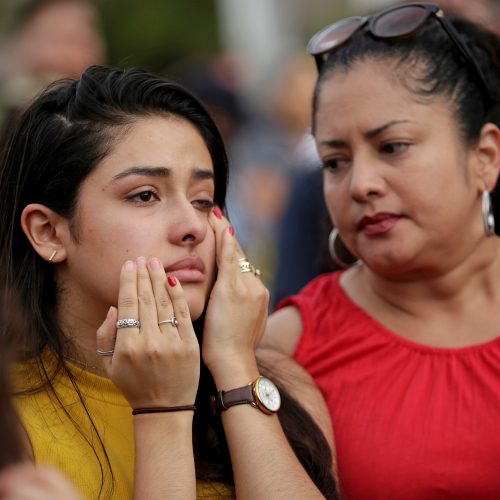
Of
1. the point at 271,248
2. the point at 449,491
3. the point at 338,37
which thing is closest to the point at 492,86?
the point at 338,37

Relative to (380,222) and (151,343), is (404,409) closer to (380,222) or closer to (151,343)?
(380,222)

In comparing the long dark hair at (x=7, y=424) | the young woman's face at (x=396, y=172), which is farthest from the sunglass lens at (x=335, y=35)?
the long dark hair at (x=7, y=424)

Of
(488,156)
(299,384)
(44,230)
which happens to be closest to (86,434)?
(44,230)

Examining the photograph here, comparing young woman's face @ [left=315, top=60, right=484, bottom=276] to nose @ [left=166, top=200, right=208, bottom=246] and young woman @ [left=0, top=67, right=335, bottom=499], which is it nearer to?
young woman @ [left=0, top=67, right=335, bottom=499]

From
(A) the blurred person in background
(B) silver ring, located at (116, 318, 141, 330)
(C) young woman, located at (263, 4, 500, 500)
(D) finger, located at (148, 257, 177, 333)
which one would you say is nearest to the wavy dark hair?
(C) young woman, located at (263, 4, 500, 500)

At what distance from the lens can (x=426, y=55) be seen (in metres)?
3.55

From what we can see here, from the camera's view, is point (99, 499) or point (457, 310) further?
point (457, 310)

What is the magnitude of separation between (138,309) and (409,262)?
1.05 meters

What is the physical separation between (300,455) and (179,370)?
0.53 meters

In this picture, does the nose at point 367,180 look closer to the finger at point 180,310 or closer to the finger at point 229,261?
the finger at point 229,261

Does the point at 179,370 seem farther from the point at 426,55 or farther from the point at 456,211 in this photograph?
the point at 426,55

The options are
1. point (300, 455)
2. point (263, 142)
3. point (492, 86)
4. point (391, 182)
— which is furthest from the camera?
point (263, 142)

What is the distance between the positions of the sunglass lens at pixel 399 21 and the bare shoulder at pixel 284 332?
102 centimetres

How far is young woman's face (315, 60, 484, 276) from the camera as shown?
11.2 ft
